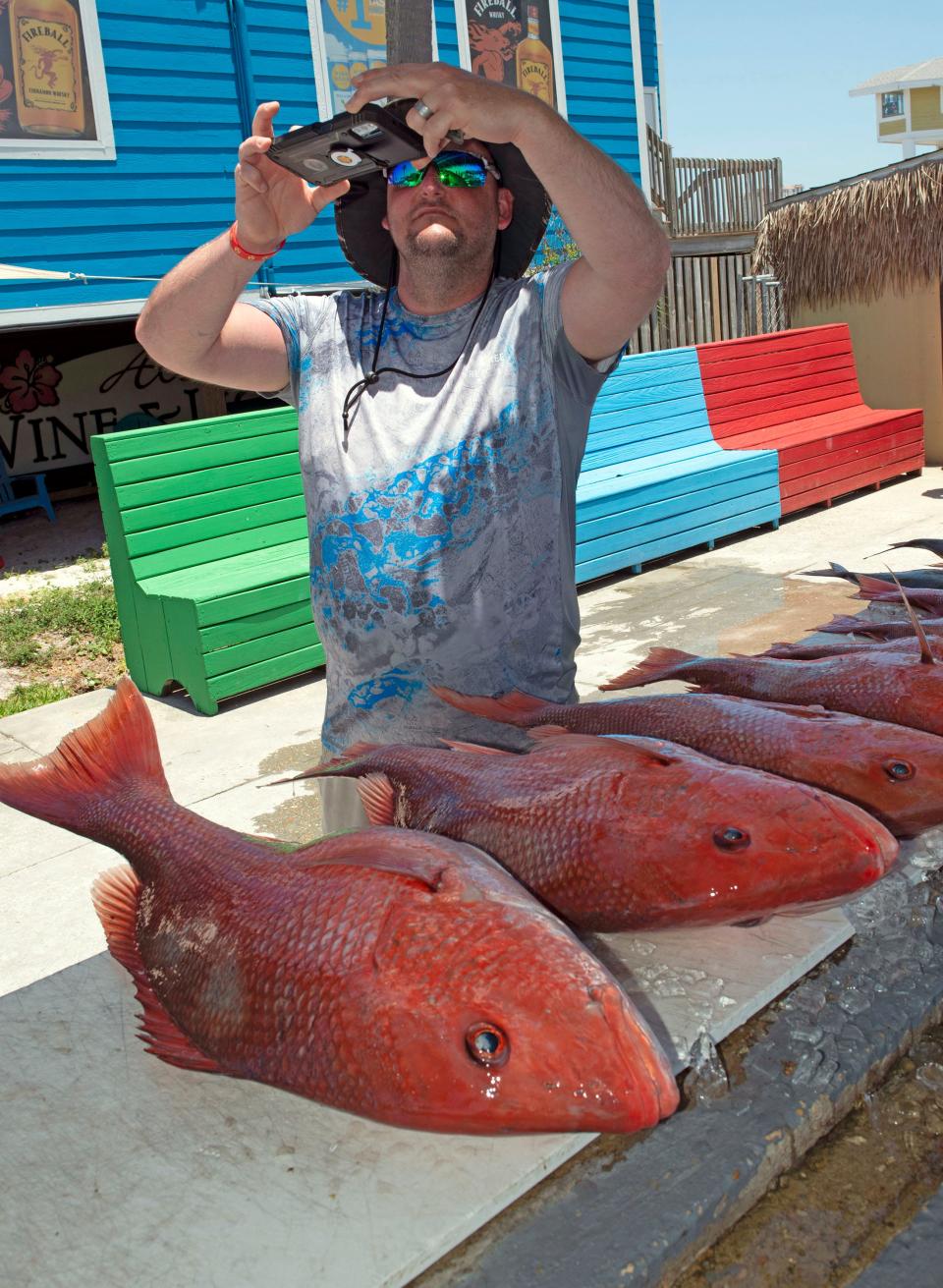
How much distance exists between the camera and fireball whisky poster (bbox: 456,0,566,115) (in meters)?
12.1

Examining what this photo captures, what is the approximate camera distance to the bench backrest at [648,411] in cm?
952

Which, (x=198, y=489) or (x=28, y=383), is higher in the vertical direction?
(x=28, y=383)

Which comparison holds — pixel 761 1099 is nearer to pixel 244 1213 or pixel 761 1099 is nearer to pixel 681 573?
pixel 244 1213

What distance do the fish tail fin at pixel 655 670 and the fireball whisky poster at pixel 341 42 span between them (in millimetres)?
9988

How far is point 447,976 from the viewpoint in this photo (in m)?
1.24

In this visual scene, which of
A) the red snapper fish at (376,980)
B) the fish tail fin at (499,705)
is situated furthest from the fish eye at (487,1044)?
the fish tail fin at (499,705)

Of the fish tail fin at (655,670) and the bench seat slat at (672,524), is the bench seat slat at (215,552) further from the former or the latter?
the fish tail fin at (655,670)

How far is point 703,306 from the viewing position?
14.1 m

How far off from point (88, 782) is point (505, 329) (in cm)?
128

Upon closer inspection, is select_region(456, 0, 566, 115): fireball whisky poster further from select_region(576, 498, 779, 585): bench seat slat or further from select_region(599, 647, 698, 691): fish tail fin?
select_region(599, 647, 698, 691): fish tail fin

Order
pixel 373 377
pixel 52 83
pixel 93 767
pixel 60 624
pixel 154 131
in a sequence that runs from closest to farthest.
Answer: pixel 93 767 → pixel 373 377 → pixel 60 624 → pixel 52 83 → pixel 154 131

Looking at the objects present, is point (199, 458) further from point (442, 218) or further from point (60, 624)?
point (442, 218)

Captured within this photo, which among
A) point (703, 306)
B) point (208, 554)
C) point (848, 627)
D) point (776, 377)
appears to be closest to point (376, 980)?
point (848, 627)

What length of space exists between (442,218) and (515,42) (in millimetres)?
11696
